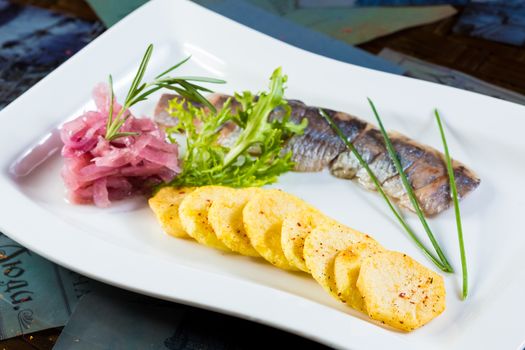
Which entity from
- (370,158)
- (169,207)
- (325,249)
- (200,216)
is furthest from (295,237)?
(370,158)

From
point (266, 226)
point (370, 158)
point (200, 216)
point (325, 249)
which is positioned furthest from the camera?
A: point (370, 158)

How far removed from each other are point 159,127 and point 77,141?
0.59 m

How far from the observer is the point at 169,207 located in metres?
3.56

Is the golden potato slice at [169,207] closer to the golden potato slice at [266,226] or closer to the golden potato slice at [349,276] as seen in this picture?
the golden potato slice at [266,226]

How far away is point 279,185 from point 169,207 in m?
0.65

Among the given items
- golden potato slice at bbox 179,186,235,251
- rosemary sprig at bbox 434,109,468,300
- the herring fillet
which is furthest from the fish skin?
golden potato slice at bbox 179,186,235,251

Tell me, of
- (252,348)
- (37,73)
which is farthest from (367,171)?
(37,73)

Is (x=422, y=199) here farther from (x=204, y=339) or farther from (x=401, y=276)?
(x=204, y=339)

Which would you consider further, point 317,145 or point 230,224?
point 317,145

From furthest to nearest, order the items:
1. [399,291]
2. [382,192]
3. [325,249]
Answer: [382,192] < [325,249] < [399,291]

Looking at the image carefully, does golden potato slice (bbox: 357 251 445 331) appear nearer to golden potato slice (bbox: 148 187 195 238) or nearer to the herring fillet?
the herring fillet

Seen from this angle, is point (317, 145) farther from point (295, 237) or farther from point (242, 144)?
point (295, 237)

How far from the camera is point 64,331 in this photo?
315 centimetres

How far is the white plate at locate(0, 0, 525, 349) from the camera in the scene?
2.96 m
